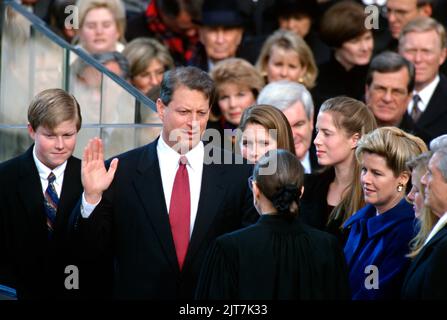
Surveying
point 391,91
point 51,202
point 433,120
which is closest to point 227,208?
point 51,202

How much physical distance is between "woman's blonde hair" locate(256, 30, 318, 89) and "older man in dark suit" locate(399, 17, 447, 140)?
703 mm

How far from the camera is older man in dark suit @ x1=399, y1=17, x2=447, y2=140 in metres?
8.70

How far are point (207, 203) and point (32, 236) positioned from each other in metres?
0.99

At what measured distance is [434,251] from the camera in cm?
531

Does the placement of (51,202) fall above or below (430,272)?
above

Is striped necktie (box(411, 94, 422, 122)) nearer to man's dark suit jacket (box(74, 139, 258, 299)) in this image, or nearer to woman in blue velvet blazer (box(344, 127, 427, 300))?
woman in blue velvet blazer (box(344, 127, 427, 300))

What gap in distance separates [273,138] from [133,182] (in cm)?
101

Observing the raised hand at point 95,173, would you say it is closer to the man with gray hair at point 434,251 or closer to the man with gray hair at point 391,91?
the man with gray hair at point 434,251

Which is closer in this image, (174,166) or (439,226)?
(439,226)

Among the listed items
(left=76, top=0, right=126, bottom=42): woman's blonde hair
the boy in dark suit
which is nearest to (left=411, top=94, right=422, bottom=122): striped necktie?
(left=76, top=0, right=126, bottom=42): woman's blonde hair

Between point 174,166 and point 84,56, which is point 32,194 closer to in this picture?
point 174,166

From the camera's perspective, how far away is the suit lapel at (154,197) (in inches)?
235
